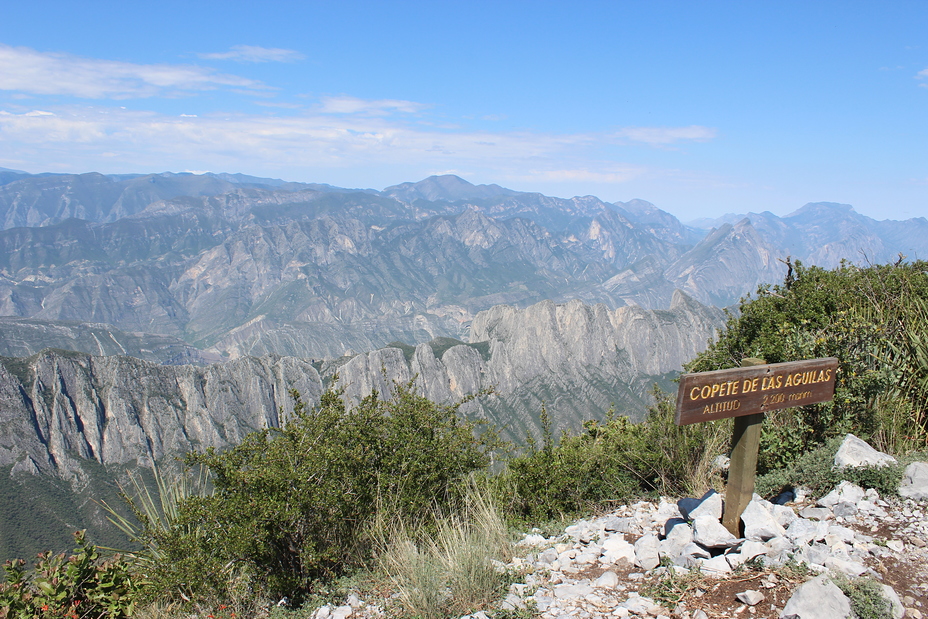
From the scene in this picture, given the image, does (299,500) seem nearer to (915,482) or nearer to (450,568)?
(450,568)

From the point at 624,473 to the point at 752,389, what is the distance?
377 centimetres

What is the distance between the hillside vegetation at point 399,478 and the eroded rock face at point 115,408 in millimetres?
140256

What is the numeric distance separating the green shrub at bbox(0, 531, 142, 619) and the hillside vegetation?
0.02m

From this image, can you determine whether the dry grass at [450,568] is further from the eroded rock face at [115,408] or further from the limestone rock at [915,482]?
the eroded rock face at [115,408]

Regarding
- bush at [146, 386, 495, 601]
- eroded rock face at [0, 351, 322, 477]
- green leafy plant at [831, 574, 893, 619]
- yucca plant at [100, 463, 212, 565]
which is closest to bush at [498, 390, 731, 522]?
bush at [146, 386, 495, 601]

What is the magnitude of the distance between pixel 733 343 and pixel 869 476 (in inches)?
300

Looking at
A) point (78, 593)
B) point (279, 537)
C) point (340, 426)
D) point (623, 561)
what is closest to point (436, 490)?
point (340, 426)

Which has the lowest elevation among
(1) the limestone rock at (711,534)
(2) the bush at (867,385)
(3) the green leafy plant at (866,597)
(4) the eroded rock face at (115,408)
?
(4) the eroded rock face at (115,408)

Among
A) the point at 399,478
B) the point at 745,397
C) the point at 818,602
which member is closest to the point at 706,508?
the point at 745,397

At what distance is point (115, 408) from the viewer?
497 ft

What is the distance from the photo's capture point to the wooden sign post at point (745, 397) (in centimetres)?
640

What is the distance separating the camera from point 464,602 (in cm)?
627

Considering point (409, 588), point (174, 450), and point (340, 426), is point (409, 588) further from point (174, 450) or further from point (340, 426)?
point (174, 450)

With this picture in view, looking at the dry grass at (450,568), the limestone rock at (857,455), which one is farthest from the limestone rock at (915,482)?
the dry grass at (450,568)
